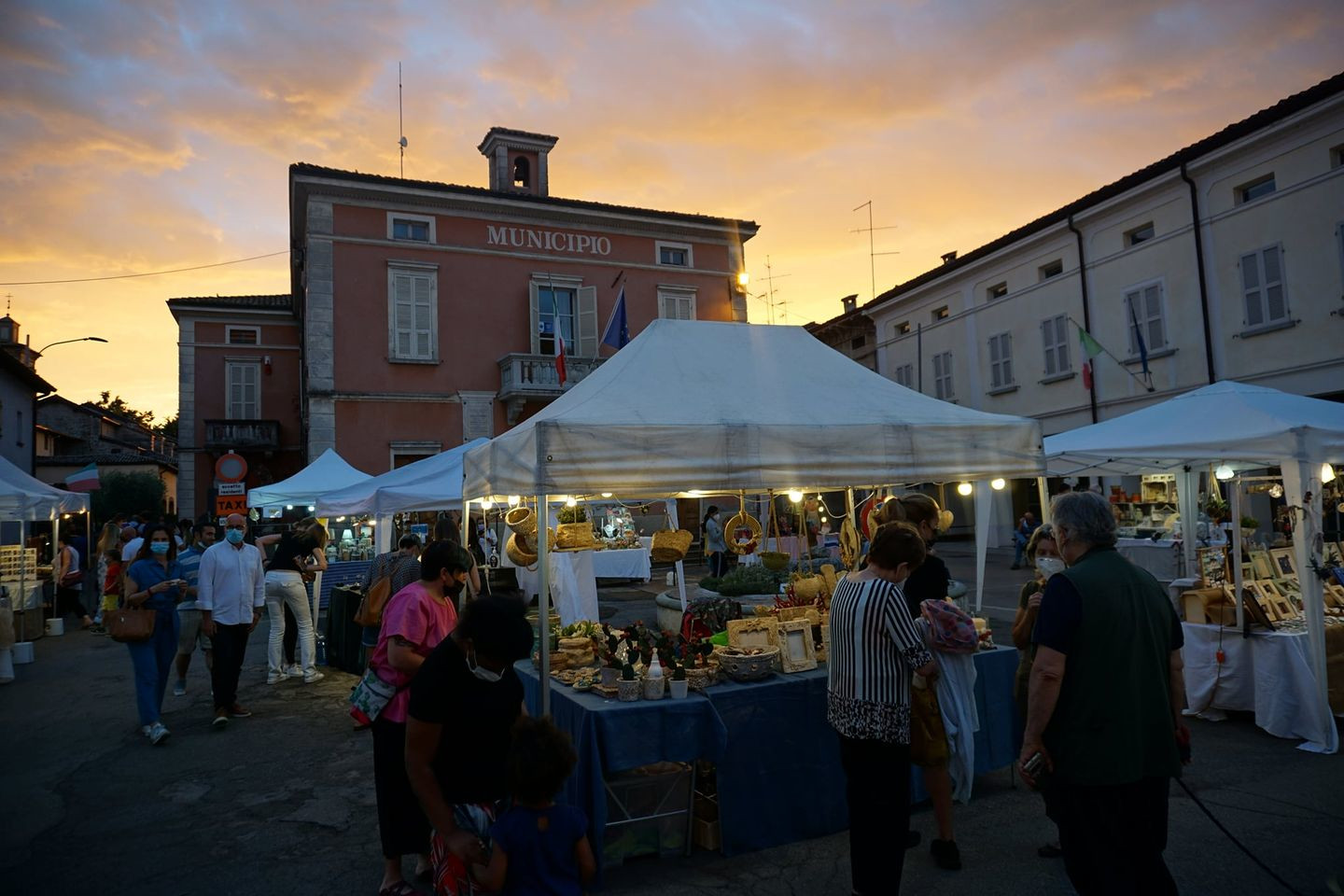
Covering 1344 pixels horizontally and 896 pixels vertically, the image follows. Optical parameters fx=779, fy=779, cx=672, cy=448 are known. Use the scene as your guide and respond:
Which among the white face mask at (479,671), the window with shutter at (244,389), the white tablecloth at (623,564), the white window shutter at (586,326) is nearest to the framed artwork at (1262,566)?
the white face mask at (479,671)

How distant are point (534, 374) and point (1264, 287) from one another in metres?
16.5

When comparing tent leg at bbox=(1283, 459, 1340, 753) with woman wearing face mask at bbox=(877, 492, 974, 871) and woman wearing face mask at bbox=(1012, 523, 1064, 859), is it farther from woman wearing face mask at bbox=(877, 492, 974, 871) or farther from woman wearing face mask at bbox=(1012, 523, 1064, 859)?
woman wearing face mask at bbox=(877, 492, 974, 871)

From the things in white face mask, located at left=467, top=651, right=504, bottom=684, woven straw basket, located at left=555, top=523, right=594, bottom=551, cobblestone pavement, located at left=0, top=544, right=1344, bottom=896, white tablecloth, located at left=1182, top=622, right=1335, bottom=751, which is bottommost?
cobblestone pavement, located at left=0, top=544, right=1344, bottom=896

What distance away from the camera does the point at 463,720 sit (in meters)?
2.60

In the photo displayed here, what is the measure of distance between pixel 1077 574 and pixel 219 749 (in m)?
6.46

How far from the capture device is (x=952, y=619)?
3748 mm

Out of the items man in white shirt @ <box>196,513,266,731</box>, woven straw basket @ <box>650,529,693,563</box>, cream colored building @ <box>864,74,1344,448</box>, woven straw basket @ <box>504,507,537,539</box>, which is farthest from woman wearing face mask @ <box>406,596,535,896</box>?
cream colored building @ <box>864,74,1344,448</box>

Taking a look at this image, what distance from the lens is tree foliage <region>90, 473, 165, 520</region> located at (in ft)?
113

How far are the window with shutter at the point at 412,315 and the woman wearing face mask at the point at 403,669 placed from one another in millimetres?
17843

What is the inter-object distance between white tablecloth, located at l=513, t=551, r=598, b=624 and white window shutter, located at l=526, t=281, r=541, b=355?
12190mm

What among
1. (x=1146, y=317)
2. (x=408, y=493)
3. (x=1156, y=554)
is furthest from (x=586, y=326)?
(x=1156, y=554)

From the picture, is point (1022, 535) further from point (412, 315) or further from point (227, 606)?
point (227, 606)

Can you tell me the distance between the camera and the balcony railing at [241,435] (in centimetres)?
2423

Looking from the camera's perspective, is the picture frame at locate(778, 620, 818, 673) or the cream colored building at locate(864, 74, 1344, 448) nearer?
the picture frame at locate(778, 620, 818, 673)
